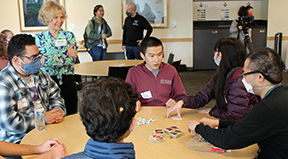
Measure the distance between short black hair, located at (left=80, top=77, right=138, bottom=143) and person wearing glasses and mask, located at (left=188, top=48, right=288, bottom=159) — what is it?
669mm

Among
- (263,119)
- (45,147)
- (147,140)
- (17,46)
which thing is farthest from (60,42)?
(263,119)

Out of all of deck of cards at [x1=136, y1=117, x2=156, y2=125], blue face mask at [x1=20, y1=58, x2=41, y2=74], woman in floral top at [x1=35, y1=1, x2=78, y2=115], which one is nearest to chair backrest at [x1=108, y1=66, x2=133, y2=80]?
woman in floral top at [x1=35, y1=1, x2=78, y2=115]

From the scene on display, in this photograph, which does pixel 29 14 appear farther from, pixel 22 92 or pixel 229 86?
pixel 229 86

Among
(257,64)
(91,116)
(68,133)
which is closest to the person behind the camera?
(91,116)

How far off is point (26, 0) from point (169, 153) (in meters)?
7.16

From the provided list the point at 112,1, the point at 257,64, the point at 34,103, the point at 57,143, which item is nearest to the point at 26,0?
the point at 112,1

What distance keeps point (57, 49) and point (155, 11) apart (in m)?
5.16

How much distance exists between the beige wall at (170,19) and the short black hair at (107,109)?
22.5ft

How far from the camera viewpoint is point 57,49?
3.16 m

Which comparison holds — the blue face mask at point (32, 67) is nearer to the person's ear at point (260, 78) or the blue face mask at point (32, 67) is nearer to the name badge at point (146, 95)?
the name badge at point (146, 95)

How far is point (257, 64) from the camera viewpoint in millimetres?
1490

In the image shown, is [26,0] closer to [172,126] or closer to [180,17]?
[180,17]

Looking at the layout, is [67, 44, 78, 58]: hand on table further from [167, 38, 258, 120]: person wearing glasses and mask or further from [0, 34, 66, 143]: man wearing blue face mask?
[167, 38, 258, 120]: person wearing glasses and mask

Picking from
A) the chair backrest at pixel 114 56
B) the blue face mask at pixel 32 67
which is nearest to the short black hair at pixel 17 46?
the blue face mask at pixel 32 67
